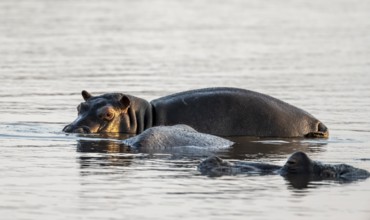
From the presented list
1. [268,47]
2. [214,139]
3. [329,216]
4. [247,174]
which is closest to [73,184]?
[247,174]

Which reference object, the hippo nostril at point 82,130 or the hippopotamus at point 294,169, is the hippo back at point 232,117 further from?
the hippopotamus at point 294,169

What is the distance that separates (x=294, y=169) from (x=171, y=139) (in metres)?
2.33

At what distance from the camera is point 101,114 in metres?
13.9

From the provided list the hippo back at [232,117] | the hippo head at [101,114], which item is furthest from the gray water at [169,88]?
the hippo back at [232,117]

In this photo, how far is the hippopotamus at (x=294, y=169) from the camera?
10.8 m

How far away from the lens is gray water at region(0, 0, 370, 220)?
31.4 ft

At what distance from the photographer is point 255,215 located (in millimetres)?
9055

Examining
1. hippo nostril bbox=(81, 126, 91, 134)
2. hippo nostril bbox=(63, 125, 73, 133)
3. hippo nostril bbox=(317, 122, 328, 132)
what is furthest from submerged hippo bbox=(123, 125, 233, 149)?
hippo nostril bbox=(317, 122, 328, 132)

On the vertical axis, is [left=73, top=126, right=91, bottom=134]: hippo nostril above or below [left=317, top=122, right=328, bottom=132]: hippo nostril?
below

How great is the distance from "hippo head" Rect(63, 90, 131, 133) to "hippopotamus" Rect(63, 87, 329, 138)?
0.01 meters

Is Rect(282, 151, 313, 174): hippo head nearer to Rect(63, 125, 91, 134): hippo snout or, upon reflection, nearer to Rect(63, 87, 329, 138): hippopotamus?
Rect(63, 87, 329, 138): hippopotamus

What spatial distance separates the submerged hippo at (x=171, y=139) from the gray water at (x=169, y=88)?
20cm

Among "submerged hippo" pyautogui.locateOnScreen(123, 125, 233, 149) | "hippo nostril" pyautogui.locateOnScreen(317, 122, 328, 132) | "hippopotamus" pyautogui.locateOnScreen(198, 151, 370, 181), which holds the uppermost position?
"hippo nostril" pyautogui.locateOnScreen(317, 122, 328, 132)

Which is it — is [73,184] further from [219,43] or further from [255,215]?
[219,43]
